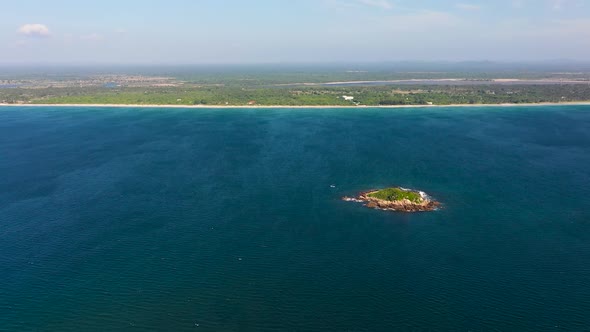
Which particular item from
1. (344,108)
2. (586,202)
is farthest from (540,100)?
(586,202)

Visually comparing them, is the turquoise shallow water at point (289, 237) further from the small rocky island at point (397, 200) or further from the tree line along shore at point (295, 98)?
the tree line along shore at point (295, 98)

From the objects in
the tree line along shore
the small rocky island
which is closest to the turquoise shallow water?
the small rocky island

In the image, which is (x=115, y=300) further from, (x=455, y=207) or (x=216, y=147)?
(x=216, y=147)

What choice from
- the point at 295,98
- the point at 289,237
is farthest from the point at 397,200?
the point at 295,98

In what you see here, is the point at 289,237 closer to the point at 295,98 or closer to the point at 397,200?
the point at 397,200

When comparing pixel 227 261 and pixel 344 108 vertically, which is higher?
pixel 344 108
